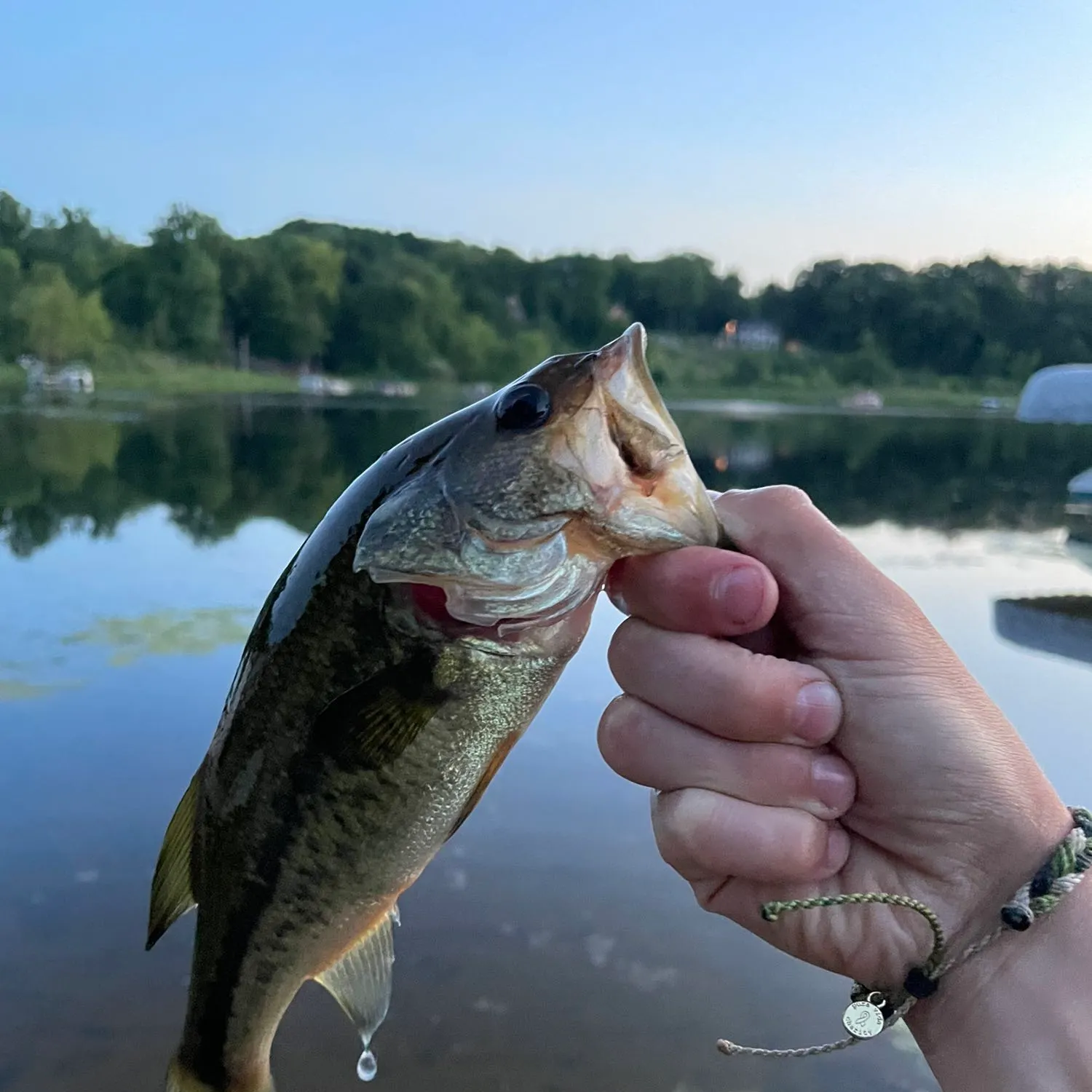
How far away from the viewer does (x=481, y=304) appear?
6656 centimetres

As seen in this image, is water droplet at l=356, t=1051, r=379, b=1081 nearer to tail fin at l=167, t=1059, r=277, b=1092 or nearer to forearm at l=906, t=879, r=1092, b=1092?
tail fin at l=167, t=1059, r=277, b=1092

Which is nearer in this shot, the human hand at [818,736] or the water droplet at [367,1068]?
the human hand at [818,736]

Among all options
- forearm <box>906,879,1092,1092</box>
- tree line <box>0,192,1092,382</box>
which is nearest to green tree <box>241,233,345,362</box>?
tree line <box>0,192,1092,382</box>

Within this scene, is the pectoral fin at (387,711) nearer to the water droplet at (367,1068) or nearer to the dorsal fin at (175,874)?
the dorsal fin at (175,874)

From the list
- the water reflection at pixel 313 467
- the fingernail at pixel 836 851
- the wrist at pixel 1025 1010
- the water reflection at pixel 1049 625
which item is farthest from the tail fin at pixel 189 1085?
the water reflection at pixel 313 467

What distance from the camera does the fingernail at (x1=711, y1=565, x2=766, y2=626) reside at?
168 cm

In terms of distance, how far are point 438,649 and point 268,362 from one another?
225 feet

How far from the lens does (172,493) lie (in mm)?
16078

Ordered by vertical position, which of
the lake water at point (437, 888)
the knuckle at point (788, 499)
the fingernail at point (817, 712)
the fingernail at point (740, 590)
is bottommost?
the lake water at point (437, 888)

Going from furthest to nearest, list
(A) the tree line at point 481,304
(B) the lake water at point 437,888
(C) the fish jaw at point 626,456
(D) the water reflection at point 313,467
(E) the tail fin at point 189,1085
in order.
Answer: (A) the tree line at point 481,304
(D) the water reflection at point 313,467
(B) the lake water at point 437,888
(E) the tail fin at point 189,1085
(C) the fish jaw at point 626,456

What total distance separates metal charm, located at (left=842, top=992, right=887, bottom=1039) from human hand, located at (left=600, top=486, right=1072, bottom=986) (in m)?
0.10

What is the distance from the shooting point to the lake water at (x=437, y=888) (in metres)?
3.62

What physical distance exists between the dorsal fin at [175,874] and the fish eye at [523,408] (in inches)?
42.3

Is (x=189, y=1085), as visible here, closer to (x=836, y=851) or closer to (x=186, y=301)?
(x=836, y=851)
